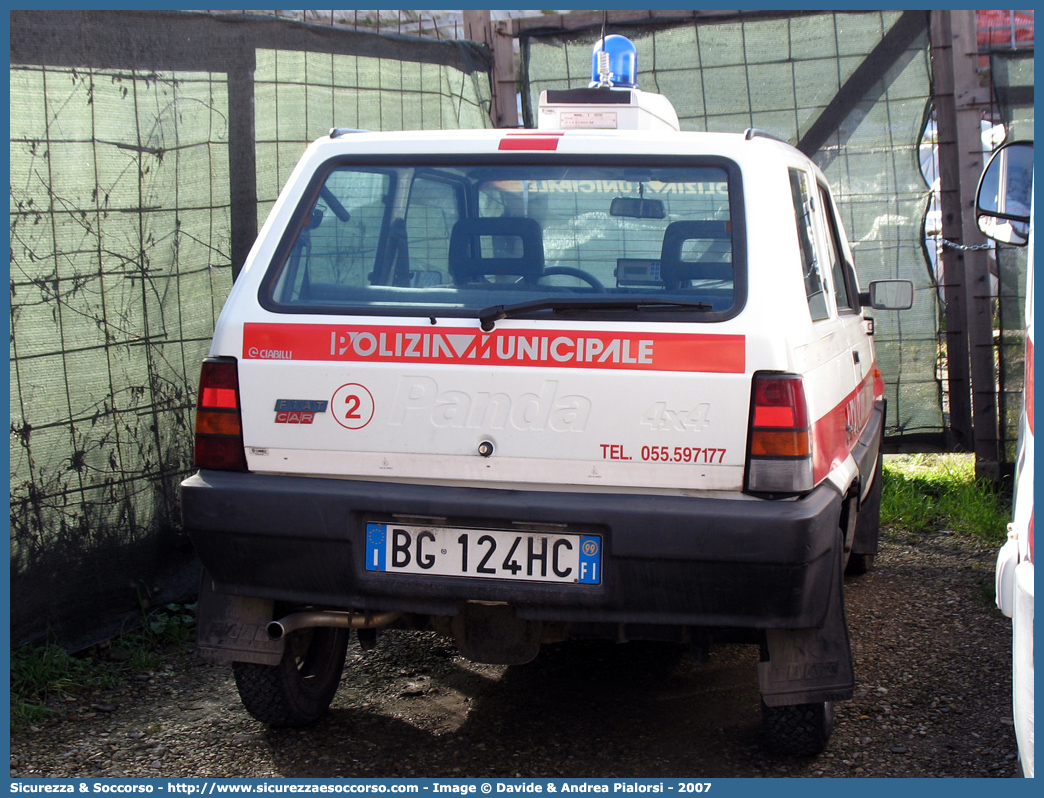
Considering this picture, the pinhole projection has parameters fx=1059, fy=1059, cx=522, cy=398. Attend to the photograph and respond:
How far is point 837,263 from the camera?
4082 mm

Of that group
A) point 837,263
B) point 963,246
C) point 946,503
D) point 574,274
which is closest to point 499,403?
point 574,274

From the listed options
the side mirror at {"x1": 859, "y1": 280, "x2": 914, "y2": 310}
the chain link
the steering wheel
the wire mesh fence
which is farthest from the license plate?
the chain link

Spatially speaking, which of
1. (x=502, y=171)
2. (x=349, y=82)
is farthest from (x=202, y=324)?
(x=502, y=171)

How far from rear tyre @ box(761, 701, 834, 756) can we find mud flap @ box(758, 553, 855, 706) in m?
0.15

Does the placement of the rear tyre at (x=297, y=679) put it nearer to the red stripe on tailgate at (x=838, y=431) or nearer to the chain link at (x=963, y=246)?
the red stripe on tailgate at (x=838, y=431)

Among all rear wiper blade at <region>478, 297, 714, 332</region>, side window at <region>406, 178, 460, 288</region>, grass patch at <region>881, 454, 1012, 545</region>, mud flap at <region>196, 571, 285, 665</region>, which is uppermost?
side window at <region>406, 178, 460, 288</region>

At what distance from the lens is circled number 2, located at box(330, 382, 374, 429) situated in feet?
9.34

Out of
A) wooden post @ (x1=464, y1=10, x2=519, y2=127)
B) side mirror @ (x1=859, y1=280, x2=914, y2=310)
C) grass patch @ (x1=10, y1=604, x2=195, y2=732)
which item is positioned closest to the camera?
grass patch @ (x1=10, y1=604, x2=195, y2=732)

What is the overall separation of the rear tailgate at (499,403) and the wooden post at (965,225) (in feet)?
13.3

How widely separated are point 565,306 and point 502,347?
0.20m

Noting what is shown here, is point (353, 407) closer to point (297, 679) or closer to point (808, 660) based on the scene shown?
point (297, 679)

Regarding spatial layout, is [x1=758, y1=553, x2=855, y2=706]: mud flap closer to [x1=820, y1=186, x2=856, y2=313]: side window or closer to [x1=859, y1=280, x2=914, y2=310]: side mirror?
[x1=820, y1=186, x2=856, y2=313]: side window

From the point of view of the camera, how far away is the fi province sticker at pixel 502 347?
269 centimetres

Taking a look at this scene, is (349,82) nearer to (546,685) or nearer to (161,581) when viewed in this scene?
(161,581)
